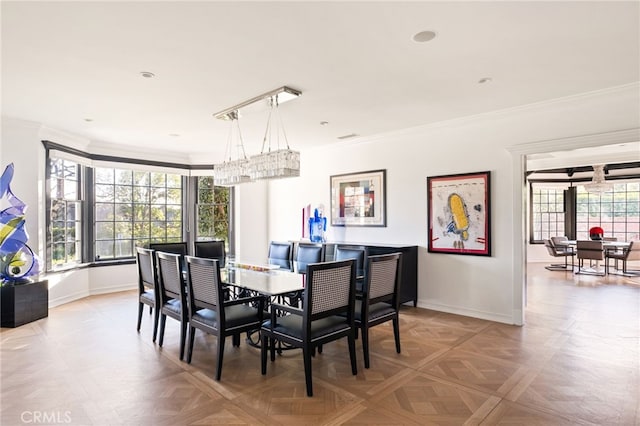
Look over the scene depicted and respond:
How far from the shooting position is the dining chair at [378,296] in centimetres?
305

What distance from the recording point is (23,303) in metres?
4.28

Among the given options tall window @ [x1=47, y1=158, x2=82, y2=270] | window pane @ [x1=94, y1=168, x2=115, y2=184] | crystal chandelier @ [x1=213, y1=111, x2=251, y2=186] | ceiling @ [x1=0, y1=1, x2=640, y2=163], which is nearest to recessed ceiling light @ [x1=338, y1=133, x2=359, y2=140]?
ceiling @ [x1=0, y1=1, x2=640, y2=163]

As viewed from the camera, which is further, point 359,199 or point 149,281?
point 359,199

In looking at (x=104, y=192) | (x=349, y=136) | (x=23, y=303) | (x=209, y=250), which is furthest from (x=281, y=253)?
(x=104, y=192)

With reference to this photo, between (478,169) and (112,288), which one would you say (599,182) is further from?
(112,288)

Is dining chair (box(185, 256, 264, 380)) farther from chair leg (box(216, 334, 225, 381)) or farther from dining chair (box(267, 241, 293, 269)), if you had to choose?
dining chair (box(267, 241, 293, 269))

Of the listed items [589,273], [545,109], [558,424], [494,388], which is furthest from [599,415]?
[589,273]

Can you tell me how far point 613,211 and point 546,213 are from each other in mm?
1548

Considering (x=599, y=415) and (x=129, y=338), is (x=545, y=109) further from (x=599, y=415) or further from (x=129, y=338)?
(x=129, y=338)

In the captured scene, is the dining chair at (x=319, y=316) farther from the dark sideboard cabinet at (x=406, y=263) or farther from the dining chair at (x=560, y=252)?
the dining chair at (x=560, y=252)

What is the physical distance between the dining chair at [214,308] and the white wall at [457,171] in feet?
9.36

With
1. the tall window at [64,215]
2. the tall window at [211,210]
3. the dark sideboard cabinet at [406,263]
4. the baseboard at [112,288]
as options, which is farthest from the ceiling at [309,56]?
the baseboard at [112,288]

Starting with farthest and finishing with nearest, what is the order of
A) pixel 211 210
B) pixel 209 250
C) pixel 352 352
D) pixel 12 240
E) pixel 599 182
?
pixel 599 182
pixel 211 210
pixel 209 250
pixel 12 240
pixel 352 352

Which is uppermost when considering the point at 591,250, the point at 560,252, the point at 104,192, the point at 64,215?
the point at 104,192
